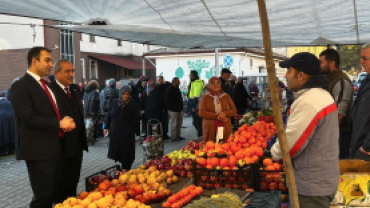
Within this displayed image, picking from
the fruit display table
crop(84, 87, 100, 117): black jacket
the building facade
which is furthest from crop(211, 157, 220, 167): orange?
the building facade

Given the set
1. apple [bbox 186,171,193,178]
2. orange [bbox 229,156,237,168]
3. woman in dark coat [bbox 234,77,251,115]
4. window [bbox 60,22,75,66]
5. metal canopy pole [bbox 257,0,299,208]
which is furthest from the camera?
window [bbox 60,22,75,66]

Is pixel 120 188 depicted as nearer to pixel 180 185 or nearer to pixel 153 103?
pixel 180 185

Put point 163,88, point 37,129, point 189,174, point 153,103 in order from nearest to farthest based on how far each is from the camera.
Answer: point 37,129 → point 189,174 → point 153,103 → point 163,88

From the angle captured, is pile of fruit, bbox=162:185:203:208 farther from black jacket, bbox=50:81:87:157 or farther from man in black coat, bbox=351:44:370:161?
man in black coat, bbox=351:44:370:161

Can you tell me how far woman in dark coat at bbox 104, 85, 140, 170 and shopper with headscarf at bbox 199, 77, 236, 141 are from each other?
1.24 m

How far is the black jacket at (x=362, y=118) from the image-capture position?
13.1 ft

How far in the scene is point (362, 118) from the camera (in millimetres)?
4062

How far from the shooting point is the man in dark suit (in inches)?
150

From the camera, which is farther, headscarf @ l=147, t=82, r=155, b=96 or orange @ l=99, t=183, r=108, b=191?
headscarf @ l=147, t=82, r=155, b=96

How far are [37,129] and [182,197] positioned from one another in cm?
164

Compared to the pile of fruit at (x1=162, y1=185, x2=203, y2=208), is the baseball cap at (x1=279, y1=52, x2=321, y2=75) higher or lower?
higher

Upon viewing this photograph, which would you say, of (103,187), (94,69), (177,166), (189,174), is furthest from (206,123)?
(94,69)

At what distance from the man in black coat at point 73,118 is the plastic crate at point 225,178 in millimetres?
1599

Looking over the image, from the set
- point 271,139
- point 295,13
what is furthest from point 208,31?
point 271,139
